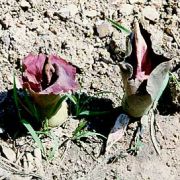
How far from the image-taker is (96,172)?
7.12 feet

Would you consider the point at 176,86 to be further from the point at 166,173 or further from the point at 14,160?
the point at 14,160

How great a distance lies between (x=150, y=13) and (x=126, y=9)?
106 millimetres

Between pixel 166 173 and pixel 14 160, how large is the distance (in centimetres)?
57

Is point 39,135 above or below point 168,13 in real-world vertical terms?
below

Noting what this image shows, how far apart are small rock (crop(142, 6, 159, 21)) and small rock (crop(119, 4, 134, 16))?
0.19ft

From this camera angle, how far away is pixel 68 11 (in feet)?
8.10

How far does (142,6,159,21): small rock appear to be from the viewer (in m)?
2.51

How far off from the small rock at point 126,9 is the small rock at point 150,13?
0.19 ft

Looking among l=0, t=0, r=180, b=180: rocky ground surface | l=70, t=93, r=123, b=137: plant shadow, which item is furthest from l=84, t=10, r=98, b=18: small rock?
l=70, t=93, r=123, b=137: plant shadow

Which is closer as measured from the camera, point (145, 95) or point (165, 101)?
point (145, 95)

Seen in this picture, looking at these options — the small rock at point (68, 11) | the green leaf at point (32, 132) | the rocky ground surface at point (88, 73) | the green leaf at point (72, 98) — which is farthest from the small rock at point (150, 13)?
the green leaf at point (32, 132)

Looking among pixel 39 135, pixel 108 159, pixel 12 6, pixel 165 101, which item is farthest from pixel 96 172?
pixel 12 6

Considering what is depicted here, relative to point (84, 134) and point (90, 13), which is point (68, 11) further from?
point (84, 134)

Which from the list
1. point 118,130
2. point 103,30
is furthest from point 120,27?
point 118,130
